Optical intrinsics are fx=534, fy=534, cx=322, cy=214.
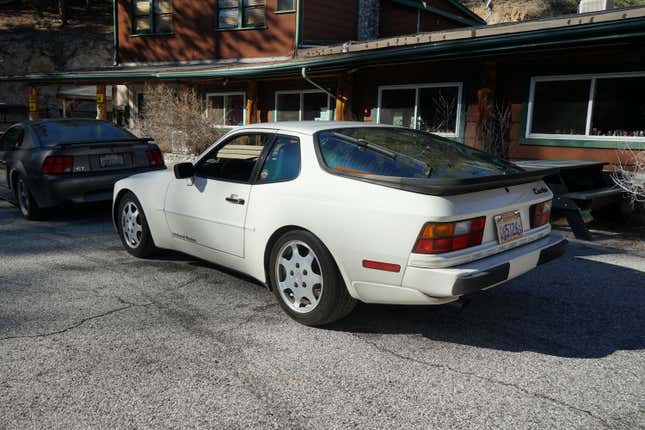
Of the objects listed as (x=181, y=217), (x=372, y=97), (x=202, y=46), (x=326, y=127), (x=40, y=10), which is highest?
(x=40, y=10)

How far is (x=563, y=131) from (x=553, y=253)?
7.26 m

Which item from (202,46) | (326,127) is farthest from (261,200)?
(202,46)

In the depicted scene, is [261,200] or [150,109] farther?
[150,109]

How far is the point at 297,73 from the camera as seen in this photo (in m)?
14.8

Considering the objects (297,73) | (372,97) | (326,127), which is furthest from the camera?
(297,73)

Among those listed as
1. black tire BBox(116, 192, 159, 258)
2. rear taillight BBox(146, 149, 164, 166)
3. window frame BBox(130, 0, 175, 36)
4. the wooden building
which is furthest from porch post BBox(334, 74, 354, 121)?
black tire BBox(116, 192, 159, 258)

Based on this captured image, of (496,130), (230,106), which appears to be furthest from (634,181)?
(230,106)

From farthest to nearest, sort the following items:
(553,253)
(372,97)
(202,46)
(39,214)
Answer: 1. (202,46)
2. (372,97)
3. (39,214)
4. (553,253)

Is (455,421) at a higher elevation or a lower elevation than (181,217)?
lower

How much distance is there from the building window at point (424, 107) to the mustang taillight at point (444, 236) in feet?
30.0

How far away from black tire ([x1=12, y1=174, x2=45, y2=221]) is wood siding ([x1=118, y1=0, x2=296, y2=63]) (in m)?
10.7

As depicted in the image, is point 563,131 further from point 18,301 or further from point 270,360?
point 18,301

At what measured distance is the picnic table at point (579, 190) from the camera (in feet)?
22.0

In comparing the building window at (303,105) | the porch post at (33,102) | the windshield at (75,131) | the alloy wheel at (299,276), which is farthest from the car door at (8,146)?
the porch post at (33,102)
